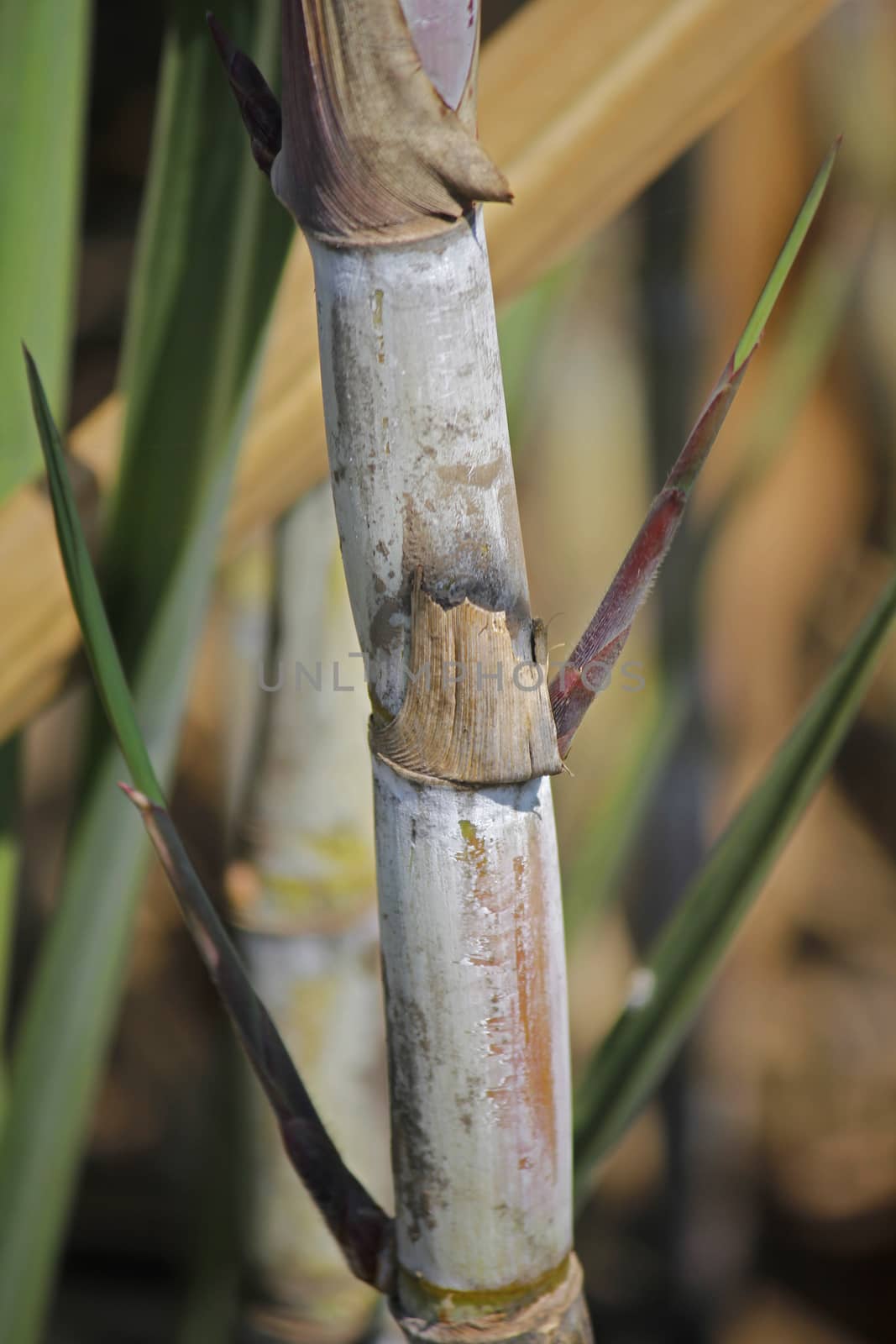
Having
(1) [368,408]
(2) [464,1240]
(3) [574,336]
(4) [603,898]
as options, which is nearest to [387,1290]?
(2) [464,1240]

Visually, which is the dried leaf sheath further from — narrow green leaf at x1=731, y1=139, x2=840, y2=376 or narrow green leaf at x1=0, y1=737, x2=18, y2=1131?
narrow green leaf at x1=0, y1=737, x2=18, y2=1131

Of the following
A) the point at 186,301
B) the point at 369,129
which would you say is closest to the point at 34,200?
the point at 186,301

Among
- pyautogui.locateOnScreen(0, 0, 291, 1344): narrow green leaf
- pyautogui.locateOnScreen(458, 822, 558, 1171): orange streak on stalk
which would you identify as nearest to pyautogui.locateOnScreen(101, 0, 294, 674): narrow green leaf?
pyautogui.locateOnScreen(0, 0, 291, 1344): narrow green leaf

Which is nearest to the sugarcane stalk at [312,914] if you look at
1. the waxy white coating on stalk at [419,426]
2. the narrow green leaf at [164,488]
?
the narrow green leaf at [164,488]

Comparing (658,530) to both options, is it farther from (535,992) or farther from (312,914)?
(312,914)

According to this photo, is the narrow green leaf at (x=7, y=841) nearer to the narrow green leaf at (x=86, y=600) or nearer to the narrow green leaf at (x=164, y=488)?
the narrow green leaf at (x=164, y=488)
